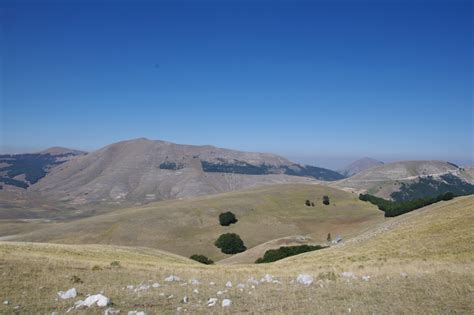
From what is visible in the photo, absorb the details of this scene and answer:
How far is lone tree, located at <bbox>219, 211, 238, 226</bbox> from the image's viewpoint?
124425mm

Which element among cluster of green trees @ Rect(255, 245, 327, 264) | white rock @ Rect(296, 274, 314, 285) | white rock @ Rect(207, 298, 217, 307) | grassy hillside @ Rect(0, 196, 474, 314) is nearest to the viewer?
grassy hillside @ Rect(0, 196, 474, 314)

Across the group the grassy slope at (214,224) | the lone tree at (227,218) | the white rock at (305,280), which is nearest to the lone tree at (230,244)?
the grassy slope at (214,224)

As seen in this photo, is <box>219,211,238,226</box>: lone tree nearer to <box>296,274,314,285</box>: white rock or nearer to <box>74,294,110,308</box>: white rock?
<box>296,274,314,285</box>: white rock

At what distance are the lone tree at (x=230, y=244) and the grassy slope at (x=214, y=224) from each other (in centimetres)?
188

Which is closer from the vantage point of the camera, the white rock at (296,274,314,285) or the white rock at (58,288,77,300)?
the white rock at (58,288,77,300)

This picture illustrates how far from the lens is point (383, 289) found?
1848 centimetres

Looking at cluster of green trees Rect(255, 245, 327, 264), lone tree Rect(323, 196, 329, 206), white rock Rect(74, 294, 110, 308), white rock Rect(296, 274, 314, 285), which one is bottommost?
cluster of green trees Rect(255, 245, 327, 264)

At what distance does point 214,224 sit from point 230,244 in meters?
25.8

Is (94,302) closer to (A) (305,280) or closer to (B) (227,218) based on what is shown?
(A) (305,280)

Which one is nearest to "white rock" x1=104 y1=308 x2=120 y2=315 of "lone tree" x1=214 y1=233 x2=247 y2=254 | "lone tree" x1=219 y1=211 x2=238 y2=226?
"lone tree" x1=214 y1=233 x2=247 y2=254

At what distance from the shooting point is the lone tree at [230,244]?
99.6 meters

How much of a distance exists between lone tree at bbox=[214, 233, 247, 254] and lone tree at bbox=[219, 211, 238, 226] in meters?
17.2

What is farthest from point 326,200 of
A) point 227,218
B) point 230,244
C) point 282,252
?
point 282,252

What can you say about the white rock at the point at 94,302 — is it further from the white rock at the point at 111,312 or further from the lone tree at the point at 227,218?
the lone tree at the point at 227,218
